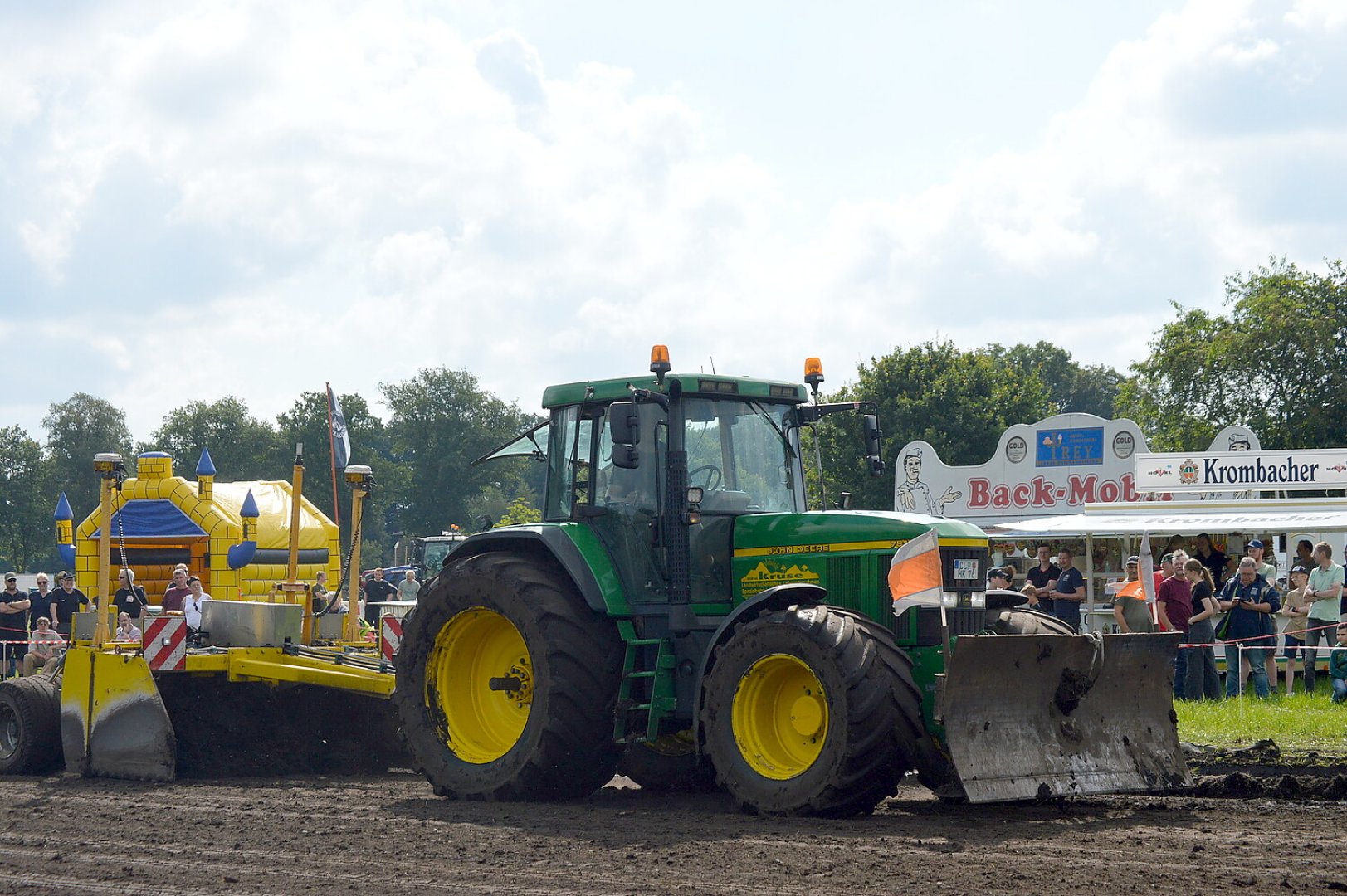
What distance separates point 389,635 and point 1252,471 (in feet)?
56.8

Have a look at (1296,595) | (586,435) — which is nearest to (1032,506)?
(1296,595)

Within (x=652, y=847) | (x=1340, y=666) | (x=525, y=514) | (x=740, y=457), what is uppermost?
(x=525, y=514)

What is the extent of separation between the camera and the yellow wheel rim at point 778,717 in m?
8.28

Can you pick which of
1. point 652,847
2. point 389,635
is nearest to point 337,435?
point 389,635

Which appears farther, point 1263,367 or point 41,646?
point 1263,367

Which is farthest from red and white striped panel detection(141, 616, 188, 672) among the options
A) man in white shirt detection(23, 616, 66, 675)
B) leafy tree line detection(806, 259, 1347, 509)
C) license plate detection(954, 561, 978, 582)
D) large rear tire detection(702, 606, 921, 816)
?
leafy tree line detection(806, 259, 1347, 509)

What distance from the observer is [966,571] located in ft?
29.1

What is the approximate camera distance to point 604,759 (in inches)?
366

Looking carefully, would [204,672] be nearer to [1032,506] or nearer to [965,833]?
[965,833]

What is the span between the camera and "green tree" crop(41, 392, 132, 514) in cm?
8725

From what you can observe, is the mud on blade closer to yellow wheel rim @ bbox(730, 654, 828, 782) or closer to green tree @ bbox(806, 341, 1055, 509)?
yellow wheel rim @ bbox(730, 654, 828, 782)

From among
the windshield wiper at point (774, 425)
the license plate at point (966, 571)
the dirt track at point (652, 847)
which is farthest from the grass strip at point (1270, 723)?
the windshield wiper at point (774, 425)

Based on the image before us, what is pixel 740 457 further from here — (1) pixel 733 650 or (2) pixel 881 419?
(2) pixel 881 419

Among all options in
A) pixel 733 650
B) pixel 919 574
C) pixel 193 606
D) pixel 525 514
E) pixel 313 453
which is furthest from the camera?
pixel 313 453
